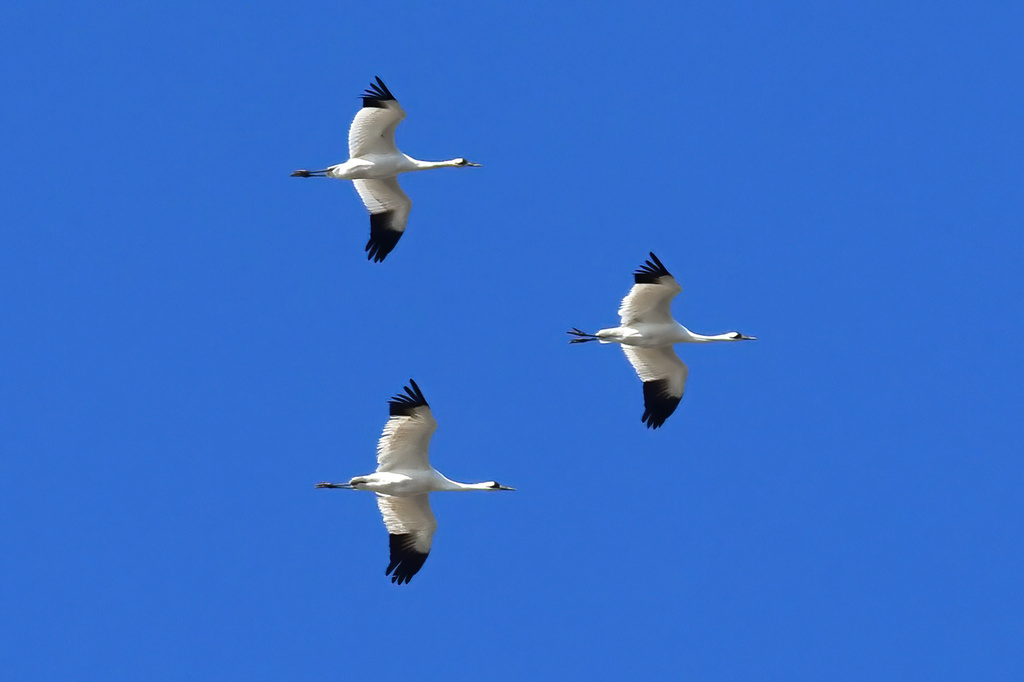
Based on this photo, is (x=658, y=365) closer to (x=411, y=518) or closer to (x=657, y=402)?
(x=657, y=402)

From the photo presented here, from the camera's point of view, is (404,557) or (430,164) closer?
(404,557)

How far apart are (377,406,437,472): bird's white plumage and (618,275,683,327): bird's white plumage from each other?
4.77 meters

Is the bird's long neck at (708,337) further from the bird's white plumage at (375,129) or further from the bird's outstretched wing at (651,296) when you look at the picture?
the bird's white plumage at (375,129)

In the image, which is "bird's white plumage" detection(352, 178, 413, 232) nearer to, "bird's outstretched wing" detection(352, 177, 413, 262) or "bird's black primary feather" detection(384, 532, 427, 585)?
"bird's outstretched wing" detection(352, 177, 413, 262)

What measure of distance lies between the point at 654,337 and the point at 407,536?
542 centimetres

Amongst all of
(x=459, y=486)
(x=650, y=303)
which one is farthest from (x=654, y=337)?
(x=459, y=486)

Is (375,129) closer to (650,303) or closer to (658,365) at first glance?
(650,303)

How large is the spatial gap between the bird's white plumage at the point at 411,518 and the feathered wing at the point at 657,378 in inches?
192

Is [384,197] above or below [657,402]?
above

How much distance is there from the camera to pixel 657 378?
29297 millimetres

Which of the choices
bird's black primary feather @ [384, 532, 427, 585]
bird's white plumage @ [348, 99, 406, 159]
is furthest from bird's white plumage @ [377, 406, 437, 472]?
bird's white plumage @ [348, 99, 406, 159]

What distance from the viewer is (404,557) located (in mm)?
26141

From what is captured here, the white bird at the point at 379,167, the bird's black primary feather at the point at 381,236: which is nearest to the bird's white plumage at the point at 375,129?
the white bird at the point at 379,167

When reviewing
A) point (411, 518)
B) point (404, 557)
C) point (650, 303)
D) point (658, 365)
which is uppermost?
point (650, 303)
